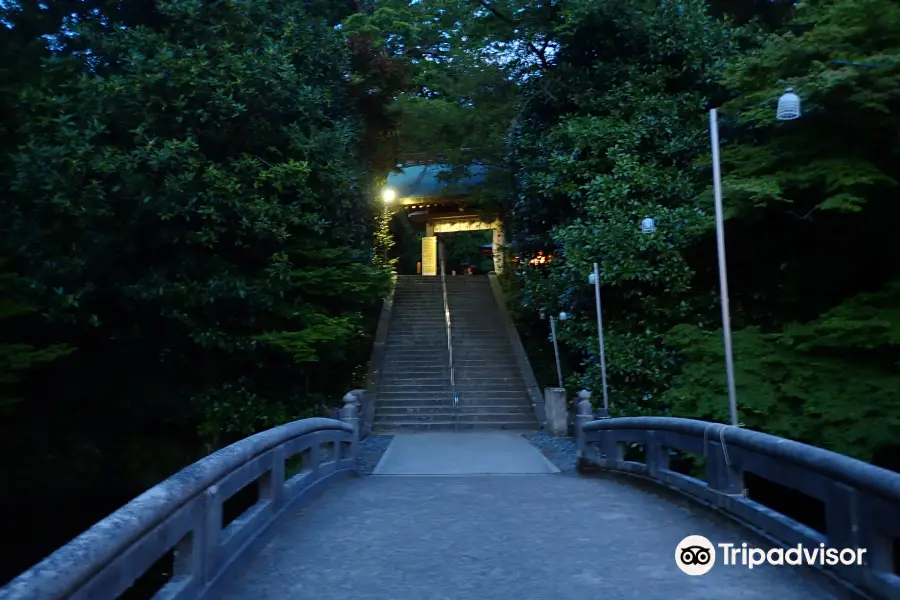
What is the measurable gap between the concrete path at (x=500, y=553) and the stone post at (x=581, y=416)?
7.40ft

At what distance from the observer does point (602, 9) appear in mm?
14406

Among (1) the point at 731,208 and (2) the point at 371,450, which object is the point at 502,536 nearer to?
(1) the point at 731,208

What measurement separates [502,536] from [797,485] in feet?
6.90

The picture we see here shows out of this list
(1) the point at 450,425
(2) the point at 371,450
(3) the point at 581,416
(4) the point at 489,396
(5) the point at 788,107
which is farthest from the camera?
(4) the point at 489,396

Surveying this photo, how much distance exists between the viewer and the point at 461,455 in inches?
447

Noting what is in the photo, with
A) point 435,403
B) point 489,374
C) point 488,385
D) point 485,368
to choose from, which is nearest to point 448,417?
point 435,403

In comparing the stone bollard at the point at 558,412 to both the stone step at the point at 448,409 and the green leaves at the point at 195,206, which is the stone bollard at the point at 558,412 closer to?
the stone step at the point at 448,409

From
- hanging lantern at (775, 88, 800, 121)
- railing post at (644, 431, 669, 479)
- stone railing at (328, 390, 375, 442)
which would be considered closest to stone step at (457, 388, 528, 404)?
stone railing at (328, 390, 375, 442)

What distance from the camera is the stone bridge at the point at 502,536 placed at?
3252 millimetres

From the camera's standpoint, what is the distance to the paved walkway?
3936 millimetres

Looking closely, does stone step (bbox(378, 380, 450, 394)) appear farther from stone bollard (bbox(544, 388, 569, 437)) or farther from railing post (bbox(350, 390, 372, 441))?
stone bollard (bbox(544, 388, 569, 437))

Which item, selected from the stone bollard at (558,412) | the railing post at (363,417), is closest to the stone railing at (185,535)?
the railing post at (363,417)

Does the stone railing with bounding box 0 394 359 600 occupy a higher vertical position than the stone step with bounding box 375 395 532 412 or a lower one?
higher

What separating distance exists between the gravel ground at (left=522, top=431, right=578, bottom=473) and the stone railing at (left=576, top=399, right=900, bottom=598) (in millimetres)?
3703
